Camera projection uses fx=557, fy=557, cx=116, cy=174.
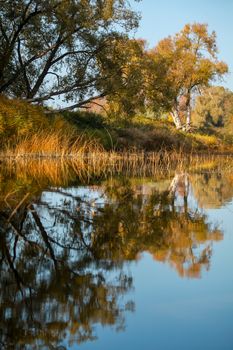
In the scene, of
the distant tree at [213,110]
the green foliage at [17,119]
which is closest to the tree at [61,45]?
the green foliage at [17,119]

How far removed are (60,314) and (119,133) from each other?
Result: 28915 mm

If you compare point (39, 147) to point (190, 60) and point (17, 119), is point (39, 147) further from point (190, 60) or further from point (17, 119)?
point (190, 60)

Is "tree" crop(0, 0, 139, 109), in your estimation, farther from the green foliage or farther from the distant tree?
the distant tree

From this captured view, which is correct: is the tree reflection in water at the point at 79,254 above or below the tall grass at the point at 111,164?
below

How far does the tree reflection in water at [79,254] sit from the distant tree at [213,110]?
5294 centimetres

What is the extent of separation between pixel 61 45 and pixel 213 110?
36.7m

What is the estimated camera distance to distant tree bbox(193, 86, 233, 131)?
2346 inches

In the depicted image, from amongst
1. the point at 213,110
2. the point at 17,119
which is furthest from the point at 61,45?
the point at 213,110

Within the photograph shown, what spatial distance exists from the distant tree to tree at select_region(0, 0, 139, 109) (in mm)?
33712

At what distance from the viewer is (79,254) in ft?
13.5

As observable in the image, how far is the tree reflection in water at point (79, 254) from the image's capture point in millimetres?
2672

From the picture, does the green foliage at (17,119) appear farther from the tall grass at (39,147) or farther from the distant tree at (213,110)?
the distant tree at (213,110)

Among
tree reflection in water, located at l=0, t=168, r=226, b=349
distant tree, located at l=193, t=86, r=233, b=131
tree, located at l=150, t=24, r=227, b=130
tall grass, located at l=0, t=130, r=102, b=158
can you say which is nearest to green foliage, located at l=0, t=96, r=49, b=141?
tall grass, located at l=0, t=130, r=102, b=158

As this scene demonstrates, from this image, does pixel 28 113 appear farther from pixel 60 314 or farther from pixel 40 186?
pixel 60 314
